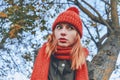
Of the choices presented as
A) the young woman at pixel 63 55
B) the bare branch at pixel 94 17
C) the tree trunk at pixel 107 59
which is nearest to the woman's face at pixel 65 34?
the young woman at pixel 63 55

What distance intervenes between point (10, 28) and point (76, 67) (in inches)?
204

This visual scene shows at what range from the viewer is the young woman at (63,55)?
2.93 metres

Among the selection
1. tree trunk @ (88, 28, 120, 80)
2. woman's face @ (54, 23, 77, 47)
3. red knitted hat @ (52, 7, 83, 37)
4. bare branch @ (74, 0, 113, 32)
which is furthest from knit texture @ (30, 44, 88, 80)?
bare branch @ (74, 0, 113, 32)

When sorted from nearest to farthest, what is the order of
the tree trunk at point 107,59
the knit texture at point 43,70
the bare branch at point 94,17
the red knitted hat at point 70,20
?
the knit texture at point 43,70, the red knitted hat at point 70,20, the tree trunk at point 107,59, the bare branch at point 94,17

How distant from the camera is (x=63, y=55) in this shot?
2924mm

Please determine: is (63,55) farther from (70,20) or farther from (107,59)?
(107,59)

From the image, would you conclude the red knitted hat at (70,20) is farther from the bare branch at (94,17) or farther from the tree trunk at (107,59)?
the bare branch at (94,17)

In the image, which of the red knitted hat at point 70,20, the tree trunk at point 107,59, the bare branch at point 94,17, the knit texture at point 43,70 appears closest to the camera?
the knit texture at point 43,70

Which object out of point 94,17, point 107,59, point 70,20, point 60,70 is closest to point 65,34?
point 70,20

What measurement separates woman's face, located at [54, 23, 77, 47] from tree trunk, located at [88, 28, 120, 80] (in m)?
3.78

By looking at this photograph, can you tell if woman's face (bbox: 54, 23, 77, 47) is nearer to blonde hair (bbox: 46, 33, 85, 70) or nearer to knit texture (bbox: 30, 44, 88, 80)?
blonde hair (bbox: 46, 33, 85, 70)

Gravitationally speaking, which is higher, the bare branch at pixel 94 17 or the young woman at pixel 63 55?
the young woman at pixel 63 55

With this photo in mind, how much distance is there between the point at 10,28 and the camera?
7906mm

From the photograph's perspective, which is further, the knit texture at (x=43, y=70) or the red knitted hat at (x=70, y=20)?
the red knitted hat at (x=70, y=20)
